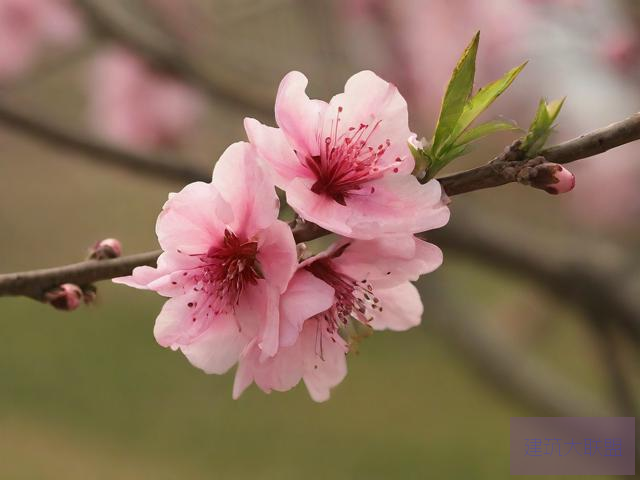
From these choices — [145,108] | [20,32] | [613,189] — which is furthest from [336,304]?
[613,189]

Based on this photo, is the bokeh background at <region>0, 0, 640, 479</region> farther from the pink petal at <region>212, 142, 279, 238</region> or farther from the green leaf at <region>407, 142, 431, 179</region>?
the green leaf at <region>407, 142, 431, 179</region>

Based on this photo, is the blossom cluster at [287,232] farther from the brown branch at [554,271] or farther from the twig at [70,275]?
the brown branch at [554,271]

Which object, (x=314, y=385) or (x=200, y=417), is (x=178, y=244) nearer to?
(x=314, y=385)

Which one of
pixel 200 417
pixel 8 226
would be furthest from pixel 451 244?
pixel 8 226

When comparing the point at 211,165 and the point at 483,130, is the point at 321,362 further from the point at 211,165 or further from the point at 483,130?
the point at 211,165

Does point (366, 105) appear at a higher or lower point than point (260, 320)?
higher

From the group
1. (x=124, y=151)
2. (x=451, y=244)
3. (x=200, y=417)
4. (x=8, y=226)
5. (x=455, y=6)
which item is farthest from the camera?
(x=8, y=226)
